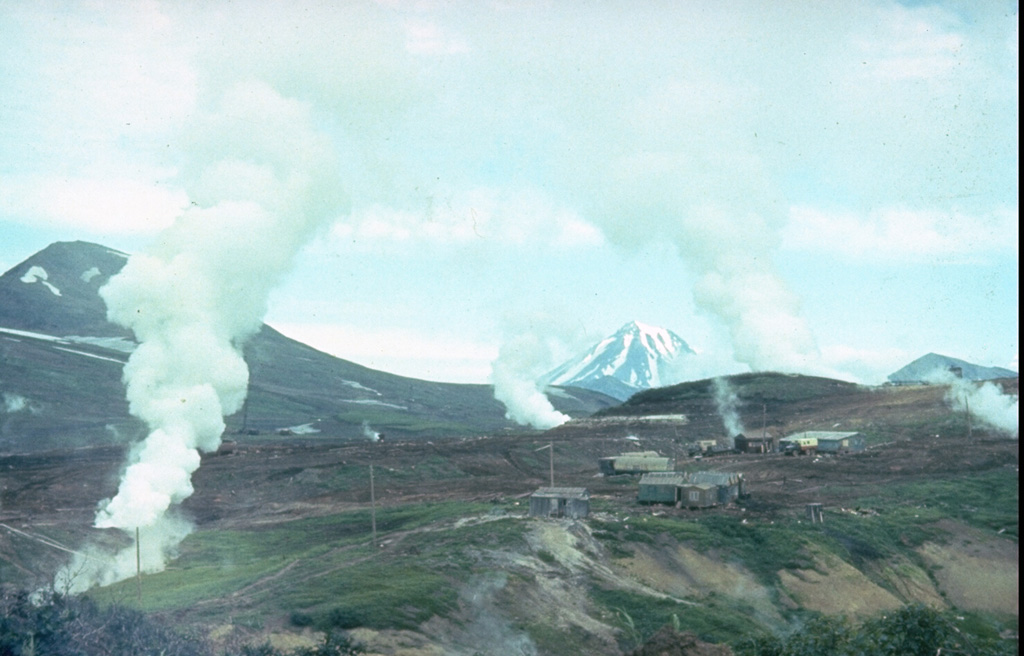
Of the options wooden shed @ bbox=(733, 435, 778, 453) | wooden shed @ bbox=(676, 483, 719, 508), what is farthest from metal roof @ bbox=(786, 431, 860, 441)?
wooden shed @ bbox=(676, 483, 719, 508)

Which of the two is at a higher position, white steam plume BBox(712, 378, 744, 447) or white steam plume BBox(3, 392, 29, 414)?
white steam plume BBox(3, 392, 29, 414)

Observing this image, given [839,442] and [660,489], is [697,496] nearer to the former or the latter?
[660,489]

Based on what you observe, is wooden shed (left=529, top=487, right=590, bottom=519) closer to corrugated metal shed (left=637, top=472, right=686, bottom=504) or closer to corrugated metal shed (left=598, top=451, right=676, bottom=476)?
corrugated metal shed (left=637, top=472, right=686, bottom=504)

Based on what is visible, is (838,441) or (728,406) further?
(728,406)

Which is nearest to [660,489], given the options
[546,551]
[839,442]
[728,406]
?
[546,551]

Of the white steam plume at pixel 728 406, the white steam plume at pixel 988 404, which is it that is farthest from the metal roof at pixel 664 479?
the white steam plume at pixel 728 406

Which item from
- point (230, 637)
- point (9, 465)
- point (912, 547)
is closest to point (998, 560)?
point (912, 547)

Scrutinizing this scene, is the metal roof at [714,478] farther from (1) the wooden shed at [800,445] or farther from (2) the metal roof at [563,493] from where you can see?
(1) the wooden shed at [800,445]
